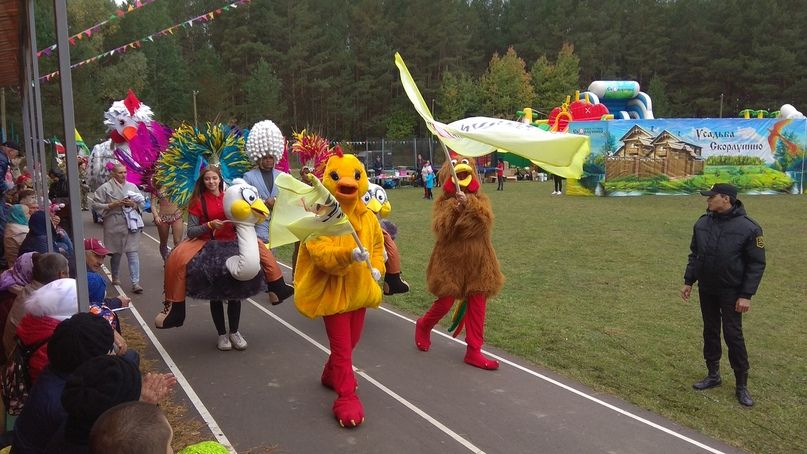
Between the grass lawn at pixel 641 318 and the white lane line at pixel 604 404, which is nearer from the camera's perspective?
the white lane line at pixel 604 404

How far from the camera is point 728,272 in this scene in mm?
4883

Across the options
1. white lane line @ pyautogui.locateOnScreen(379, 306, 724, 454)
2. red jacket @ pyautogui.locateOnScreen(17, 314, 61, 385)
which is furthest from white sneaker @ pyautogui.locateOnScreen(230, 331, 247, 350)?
red jacket @ pyautogui.locateOnScreen(17, 314, 61, 385)

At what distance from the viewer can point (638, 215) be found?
17344mm

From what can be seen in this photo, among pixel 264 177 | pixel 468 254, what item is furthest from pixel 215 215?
pixel 468 254

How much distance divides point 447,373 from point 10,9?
5243 millimetres

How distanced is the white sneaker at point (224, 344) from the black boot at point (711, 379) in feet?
14.3

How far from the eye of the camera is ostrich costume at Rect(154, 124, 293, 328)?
5309mm

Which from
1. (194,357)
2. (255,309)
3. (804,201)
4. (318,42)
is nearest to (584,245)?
(255,309)

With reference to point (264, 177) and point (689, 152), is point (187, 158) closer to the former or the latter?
point (264, 177)

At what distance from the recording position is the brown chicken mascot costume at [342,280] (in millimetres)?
4301

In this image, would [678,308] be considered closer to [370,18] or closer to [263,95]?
[263,95]

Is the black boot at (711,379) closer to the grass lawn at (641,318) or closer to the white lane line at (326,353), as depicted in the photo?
the grass lawn at (641,318)

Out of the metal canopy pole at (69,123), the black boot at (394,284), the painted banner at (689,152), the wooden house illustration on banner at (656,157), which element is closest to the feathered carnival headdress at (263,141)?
the black boot at (394,284)

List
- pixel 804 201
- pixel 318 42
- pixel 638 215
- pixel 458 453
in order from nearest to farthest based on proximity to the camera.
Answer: pixel 458 453, pixel 638 215, pixel 804 201, pixel 318 42
